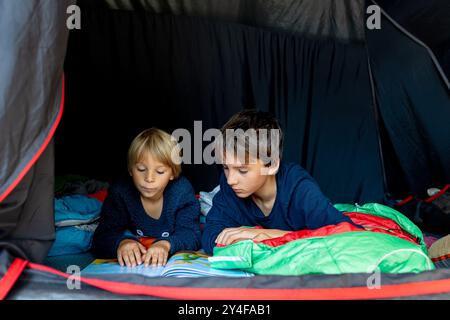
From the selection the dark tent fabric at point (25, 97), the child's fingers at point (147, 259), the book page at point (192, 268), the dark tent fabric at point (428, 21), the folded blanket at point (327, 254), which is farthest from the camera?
the dark tent fabric at point (428, 21)

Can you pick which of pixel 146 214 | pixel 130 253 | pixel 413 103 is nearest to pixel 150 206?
pixel 146 214

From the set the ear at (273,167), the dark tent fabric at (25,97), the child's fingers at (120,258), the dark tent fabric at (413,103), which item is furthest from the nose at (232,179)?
the dark tent fabric at (413,103)

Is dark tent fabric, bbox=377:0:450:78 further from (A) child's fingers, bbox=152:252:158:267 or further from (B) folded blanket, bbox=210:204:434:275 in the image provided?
(A) child's fingers, bbox=152:252:158:267

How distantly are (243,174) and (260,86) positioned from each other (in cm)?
84

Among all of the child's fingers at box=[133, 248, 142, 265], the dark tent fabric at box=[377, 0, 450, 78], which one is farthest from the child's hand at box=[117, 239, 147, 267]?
the dark tent fabric at box=[377, 0, 450, 78]

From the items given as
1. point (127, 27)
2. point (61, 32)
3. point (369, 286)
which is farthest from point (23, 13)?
point (127, 27)

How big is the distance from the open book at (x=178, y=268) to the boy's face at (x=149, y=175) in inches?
9.0

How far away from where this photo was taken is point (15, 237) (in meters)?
1.16

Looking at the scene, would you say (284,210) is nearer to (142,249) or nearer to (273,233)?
(273,233)

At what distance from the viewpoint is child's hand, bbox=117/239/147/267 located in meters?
1.48

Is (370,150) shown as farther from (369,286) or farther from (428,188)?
(369,286)

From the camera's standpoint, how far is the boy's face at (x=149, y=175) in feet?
5.39

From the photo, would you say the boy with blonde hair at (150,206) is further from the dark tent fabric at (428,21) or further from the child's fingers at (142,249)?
the dark tent fabric at (428,21)

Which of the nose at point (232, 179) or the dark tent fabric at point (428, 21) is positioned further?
the dark tent fabric at point (428, 21)
